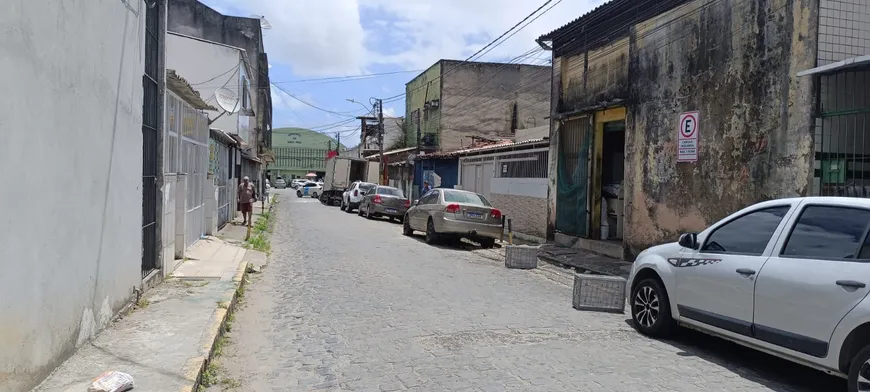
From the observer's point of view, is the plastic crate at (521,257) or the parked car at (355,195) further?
the parked car at (355,195)

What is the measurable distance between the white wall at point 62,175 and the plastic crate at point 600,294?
18.3 feet

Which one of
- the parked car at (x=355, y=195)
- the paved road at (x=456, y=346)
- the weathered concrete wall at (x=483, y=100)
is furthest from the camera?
the weathered concrete wall at (x=483, y=100)

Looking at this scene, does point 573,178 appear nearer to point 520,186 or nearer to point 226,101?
point 520,186

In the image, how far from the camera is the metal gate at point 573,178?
15.4 m

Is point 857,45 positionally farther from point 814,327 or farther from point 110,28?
point 110,28

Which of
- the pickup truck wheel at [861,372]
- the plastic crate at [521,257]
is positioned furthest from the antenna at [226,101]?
the pickup truck wheel at [861,372]

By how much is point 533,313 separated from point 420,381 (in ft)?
10.4

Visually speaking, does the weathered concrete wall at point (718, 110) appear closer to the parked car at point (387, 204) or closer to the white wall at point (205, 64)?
the parked car at point (387, 204)

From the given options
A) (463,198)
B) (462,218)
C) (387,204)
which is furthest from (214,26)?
(462,218)

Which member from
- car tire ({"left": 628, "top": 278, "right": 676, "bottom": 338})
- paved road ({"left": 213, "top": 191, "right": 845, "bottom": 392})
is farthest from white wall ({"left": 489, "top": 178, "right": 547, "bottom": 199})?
car tire ({"left": 628, "top": 278, "right": 676, "bottom": 338})

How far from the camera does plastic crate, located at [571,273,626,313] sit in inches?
319

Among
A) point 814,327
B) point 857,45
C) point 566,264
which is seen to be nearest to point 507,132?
point 566,264

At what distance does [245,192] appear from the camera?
1820 cm

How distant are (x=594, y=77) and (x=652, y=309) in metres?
9.65
